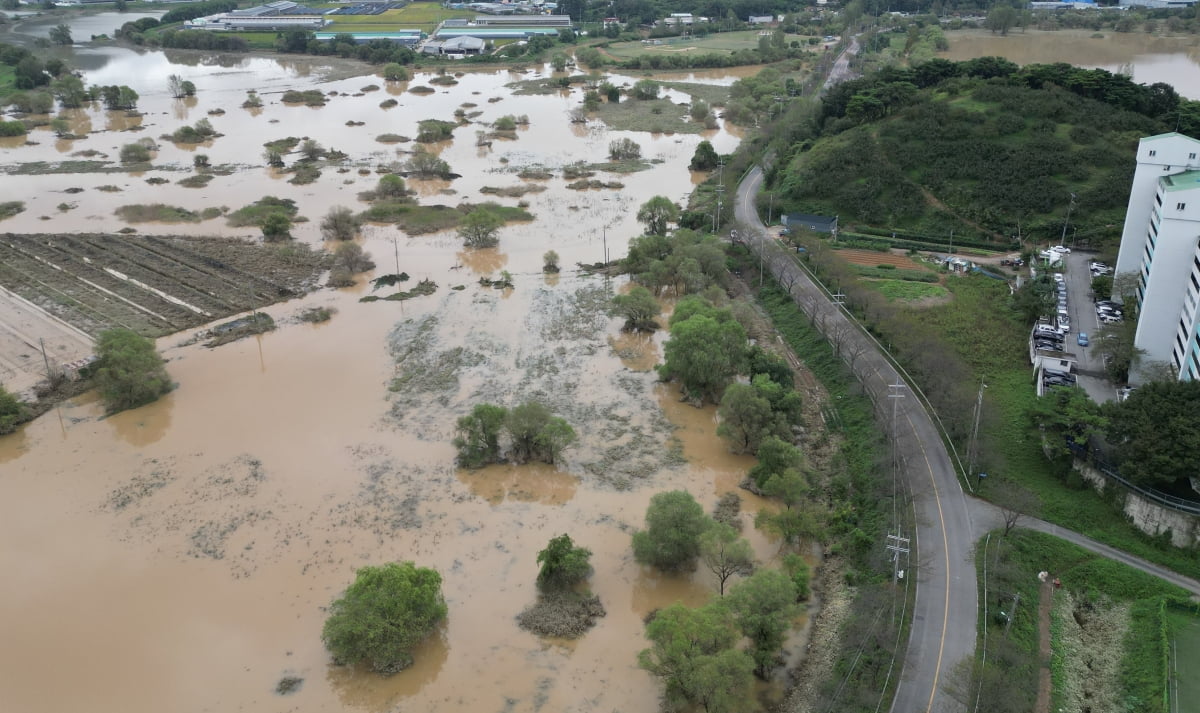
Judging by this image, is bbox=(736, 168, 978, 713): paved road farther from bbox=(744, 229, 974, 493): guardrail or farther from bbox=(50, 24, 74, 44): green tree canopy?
bbox=(50, 24, 74, 44): green tree canopy

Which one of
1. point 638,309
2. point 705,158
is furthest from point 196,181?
point 638,309

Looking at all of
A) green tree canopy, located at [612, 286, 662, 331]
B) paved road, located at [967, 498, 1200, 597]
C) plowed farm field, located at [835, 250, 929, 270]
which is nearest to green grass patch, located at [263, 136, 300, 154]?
green tree canopy, located at [612, 286, 662, 331]

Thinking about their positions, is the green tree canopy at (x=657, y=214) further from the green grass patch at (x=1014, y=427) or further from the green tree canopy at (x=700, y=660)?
the green tree canopy at (x=700, y=660)

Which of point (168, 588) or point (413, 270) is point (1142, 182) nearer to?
point (413, 270)

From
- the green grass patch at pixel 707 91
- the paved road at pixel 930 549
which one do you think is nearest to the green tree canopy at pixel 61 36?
the green grass patch at pixel 707 91

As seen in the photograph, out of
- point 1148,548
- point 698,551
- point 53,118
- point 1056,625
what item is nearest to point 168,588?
point 698,551
